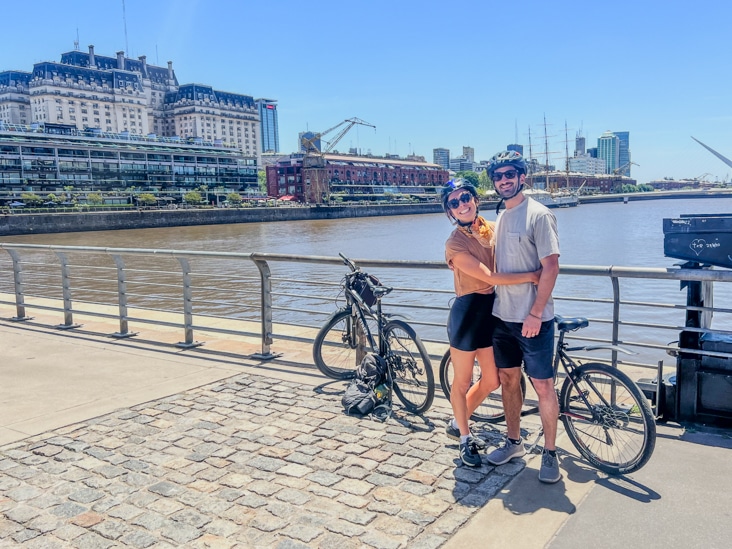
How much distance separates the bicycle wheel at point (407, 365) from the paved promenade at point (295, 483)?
153 millimetres

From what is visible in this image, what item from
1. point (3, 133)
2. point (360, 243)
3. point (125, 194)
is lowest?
point (360, 243)

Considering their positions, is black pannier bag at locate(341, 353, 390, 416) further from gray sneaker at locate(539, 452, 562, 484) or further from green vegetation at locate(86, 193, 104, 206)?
green vegetation at locate(86, 193, 104, 206)

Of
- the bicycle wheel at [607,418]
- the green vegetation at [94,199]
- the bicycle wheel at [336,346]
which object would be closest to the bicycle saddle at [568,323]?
the bicycle wheel at [607,418]

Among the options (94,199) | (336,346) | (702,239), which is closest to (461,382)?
(702,239)

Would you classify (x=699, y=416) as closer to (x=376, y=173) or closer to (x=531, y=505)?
(x=531, y=505)

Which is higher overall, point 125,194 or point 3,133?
point 3,133

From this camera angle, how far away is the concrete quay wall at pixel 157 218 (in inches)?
2474

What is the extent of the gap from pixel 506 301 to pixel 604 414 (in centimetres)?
97

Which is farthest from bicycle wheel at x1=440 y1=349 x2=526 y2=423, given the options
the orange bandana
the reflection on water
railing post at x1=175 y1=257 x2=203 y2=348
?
railing post at x1=175 y1=257 x2=203 y2=348

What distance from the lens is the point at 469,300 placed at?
4000mm

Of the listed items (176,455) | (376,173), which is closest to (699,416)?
(176,455)

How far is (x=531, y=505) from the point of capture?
11.7 ft

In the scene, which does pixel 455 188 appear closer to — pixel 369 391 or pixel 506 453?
pixel 506 453

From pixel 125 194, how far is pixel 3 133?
2226cm
